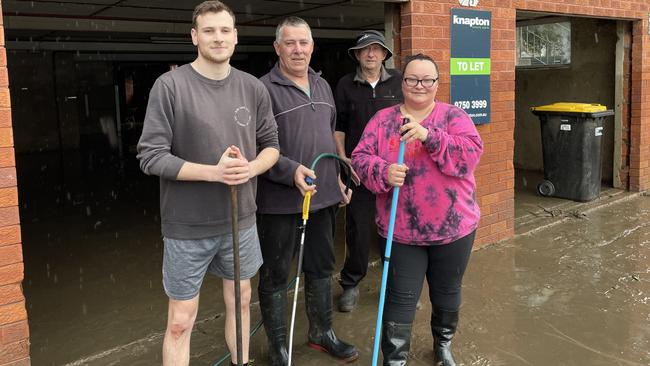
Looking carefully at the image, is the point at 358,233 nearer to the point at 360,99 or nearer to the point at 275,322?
the point at 360,99

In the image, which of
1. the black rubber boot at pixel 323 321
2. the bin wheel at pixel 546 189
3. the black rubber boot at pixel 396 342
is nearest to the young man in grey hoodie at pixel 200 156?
the black rubber boot at pixel 323 321

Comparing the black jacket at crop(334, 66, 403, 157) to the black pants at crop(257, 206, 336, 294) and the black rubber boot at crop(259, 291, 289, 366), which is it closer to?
the black pants at crop(257, 206, 336, 294)

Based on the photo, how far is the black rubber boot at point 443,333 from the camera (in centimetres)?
315

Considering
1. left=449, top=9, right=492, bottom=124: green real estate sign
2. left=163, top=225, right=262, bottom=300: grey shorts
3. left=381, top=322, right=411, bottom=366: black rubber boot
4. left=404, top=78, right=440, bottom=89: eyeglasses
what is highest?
left=449, top=9, right=492, bottom=124: green real estate sign

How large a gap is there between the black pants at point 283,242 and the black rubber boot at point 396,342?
0.60 meters

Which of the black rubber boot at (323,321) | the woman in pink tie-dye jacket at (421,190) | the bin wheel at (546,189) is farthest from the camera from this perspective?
the bin wheel at (546,189)

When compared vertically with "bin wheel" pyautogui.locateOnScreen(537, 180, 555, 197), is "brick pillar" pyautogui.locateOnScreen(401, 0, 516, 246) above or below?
above

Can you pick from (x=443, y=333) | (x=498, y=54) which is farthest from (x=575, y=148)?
(x=443, y=333)

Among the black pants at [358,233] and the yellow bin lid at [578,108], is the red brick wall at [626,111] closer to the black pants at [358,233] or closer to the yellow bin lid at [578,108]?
the yellow bin lid at [578,108]

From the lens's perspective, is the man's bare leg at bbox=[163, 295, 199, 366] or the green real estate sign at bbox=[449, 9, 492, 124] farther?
the green real estate sign at bbox=[449, 9, 492, 124]

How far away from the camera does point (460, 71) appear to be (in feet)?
17.1

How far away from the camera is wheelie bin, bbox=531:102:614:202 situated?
732 cm

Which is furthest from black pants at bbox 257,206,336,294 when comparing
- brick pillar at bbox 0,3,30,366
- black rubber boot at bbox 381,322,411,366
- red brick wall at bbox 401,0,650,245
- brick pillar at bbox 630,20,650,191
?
brick pillar at bbox 630,20,650,191

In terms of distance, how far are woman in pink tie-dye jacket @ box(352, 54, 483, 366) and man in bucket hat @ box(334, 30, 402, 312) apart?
95cm
